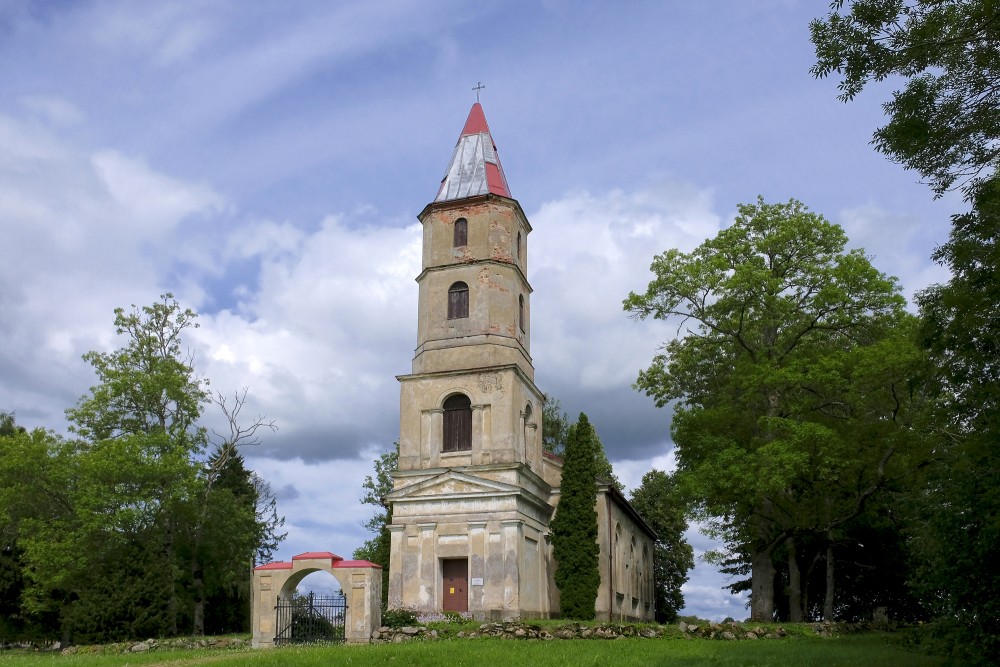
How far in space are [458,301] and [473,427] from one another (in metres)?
5.02

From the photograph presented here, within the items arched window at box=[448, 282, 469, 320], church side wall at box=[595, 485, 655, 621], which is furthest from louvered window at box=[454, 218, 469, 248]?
church side wall at box=[595, 485, 655, 621]

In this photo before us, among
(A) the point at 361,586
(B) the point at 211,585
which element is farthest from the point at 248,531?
(A) the point at 361,586

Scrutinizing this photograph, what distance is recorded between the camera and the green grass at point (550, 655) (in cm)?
1616

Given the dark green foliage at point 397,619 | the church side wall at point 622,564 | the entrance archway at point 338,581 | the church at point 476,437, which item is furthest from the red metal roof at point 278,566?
the church side wall at point 622,564

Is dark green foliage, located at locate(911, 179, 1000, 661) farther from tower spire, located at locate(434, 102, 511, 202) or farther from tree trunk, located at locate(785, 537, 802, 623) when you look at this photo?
tower spire, located at locate(434, 102, 511, 202)

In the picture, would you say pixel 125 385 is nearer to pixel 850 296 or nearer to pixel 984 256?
pixel 850 296

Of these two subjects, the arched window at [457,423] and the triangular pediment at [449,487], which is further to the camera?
the arched window at [457,423]

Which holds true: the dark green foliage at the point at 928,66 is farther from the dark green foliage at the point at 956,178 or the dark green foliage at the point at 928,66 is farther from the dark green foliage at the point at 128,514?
the dark green foliage at the point at 128,514

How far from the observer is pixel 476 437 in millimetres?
30297

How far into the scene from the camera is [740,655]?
57.6ft

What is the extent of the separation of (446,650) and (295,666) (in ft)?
11.1

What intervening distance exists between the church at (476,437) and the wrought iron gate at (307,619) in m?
6.76

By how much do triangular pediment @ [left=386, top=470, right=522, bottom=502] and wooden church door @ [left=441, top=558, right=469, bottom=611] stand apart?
2324mm

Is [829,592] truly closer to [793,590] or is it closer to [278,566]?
[793,590]
